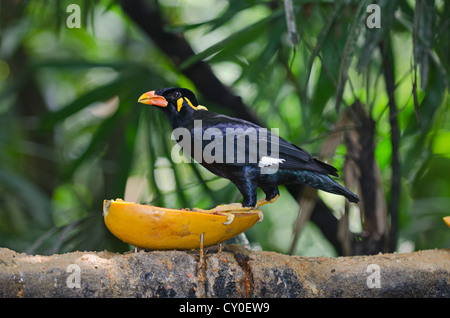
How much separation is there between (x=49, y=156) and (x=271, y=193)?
3075 millimetres

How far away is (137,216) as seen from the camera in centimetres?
179

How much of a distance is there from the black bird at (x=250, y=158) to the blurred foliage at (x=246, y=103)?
0.44 m

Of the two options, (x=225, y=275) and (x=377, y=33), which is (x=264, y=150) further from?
(x=377, y=33)

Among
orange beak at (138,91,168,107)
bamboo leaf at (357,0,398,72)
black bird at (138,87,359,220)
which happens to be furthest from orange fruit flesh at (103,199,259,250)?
bamboo leaf at (357,0,398,72)

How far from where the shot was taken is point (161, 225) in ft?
5.90

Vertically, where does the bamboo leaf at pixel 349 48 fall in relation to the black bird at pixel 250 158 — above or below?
above

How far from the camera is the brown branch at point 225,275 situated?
5.49ft

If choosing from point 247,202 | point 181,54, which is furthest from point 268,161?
point 181,54

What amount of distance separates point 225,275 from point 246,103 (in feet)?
7.88

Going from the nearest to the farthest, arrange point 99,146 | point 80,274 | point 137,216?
point 80,274, point 137,216, point 99,146

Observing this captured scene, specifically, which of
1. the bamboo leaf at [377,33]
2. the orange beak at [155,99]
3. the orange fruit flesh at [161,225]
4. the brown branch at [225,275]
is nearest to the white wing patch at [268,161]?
the orange fruit flesh at [161,225]

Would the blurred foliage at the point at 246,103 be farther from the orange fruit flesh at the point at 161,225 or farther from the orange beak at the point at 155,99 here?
the orange fruit flesh at the point at 161,225

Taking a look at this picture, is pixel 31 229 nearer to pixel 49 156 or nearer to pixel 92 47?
pixel 49 156
